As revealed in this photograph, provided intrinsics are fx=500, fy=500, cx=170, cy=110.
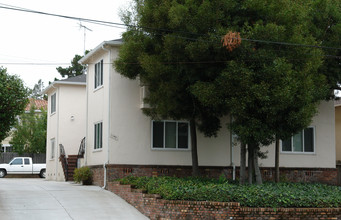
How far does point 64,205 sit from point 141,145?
5.36 meters

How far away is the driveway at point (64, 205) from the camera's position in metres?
14.6

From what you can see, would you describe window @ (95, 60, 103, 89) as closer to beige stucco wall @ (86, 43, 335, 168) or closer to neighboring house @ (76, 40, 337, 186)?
neighboring house @ (76, 40, 337, 186)

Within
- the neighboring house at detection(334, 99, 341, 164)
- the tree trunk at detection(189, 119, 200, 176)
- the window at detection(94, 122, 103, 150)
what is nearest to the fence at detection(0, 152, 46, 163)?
the window at detection(94, 122, 103, 150)

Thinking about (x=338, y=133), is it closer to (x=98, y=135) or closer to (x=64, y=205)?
(x=98, y=135)

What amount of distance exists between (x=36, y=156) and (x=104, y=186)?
19.8m

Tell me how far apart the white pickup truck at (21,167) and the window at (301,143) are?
62.1ft

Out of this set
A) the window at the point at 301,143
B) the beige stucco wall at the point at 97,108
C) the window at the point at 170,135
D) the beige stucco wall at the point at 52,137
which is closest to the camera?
the beige stucco wall at the point at 97,108

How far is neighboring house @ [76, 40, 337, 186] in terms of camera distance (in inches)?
799

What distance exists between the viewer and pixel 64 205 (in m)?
15.9

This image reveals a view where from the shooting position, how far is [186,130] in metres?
21.5

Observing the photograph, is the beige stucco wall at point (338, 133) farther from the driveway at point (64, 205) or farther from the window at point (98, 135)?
the driveway at point (64, 205)

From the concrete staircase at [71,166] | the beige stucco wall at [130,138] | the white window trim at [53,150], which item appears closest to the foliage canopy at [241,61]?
the beige stucco wall at [130,138]

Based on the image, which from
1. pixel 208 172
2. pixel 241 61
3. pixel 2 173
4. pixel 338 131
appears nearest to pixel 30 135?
pixel 2 173

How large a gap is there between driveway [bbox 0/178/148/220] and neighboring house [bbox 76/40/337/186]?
6.70ft
